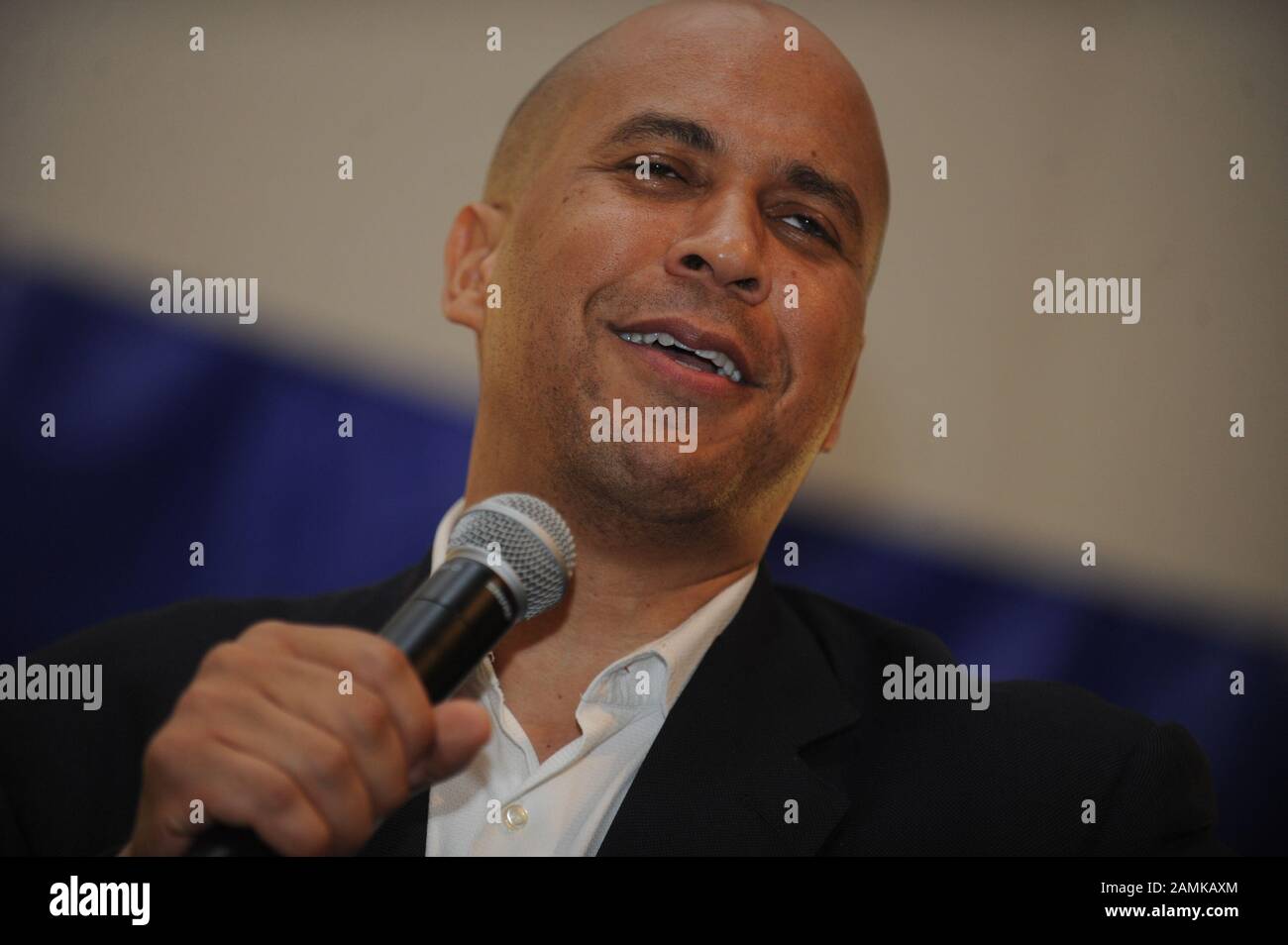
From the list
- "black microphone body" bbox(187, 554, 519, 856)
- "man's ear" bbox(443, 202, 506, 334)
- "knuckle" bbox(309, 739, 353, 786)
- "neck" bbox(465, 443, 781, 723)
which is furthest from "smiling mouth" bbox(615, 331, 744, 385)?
"knuckle" bbox(309, 739, 353, 786)

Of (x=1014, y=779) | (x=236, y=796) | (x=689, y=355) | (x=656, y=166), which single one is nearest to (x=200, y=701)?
(x=236, y=796)

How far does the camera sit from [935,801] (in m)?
1.84

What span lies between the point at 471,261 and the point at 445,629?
123 cm

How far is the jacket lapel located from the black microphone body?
64cm

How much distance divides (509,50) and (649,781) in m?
1.69

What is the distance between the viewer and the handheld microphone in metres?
1.12

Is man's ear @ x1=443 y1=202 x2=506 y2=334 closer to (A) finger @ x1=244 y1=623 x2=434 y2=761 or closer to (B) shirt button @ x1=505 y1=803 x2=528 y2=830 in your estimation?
(B) shirt button @ x1=505 y1=803 x2=528 y2=830

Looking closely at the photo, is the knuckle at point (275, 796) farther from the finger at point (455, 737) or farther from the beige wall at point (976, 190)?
the beige wall at point (976, 190)

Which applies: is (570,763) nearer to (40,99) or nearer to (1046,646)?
(1046,646)

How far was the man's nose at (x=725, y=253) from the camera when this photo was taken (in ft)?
5.97

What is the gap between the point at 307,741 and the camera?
1.06 m

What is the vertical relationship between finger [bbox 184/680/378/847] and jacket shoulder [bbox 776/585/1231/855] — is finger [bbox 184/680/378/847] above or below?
above

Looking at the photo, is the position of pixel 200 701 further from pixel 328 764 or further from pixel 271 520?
pixel 271 520
